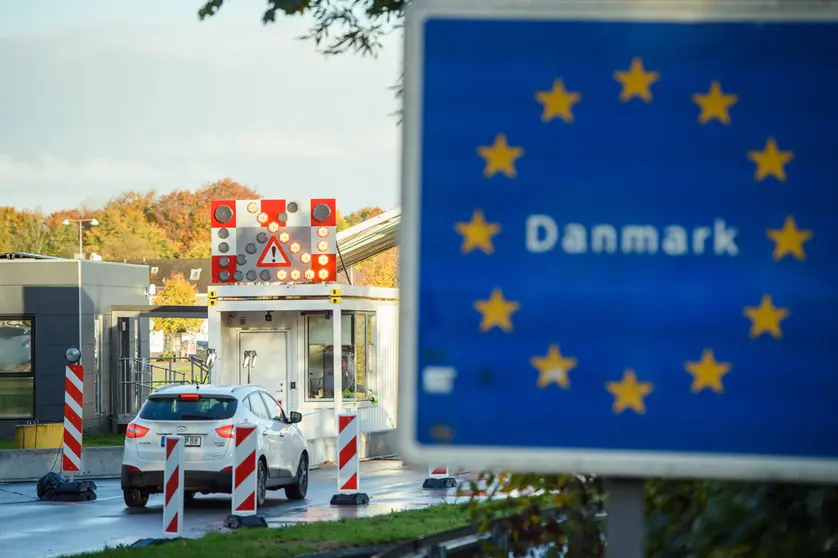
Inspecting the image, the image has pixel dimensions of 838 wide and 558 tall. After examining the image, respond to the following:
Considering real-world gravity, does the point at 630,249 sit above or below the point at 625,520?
above

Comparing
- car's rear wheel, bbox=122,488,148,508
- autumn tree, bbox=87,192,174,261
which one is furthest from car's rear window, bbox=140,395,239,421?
autumn tree, bbox=87,192,174,261

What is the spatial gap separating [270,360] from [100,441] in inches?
252

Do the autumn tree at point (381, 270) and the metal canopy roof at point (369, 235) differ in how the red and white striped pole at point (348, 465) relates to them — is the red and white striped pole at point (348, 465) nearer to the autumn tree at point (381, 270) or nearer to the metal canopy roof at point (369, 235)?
the metal canopy roof at point (369, 235)

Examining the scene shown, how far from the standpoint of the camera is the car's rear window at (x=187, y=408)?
64.4ft

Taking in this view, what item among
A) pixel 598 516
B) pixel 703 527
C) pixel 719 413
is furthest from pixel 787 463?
pixel 598 516

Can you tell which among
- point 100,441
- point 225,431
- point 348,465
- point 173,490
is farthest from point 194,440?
point 100,441

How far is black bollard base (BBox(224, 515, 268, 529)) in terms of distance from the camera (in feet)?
52.9

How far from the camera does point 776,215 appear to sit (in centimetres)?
251

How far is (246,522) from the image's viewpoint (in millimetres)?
16109

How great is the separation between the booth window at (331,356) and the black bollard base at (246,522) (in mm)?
12403

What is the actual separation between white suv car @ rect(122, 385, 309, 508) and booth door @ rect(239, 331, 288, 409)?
8.88 meters

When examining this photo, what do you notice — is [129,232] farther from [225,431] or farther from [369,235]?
[225,431]

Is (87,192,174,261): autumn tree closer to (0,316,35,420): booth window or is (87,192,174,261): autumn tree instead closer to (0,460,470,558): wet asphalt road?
(0,316,35,420): booth window

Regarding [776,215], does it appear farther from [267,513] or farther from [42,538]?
[267,513]
